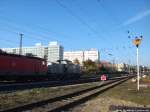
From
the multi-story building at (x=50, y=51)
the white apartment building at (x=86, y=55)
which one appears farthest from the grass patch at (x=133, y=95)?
the white apartment building at (x=86, y=55)

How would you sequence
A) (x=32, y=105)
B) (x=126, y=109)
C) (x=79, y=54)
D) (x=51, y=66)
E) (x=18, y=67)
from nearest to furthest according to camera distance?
(x=126, y=109), (x=32, y=105), (x=18, y=67), (x=51, y=66), (x=79, y=54)

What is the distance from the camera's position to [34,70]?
1751 inches

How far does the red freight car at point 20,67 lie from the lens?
3578cm

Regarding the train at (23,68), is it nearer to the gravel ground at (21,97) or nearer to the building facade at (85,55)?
the gravel ground at (21,97)

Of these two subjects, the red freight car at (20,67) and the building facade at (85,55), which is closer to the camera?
the red freight car at (20,67)

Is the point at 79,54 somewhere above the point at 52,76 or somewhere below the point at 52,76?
above

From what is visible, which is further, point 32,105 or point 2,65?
point 2,65

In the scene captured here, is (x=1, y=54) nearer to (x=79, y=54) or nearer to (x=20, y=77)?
(x=20, y=77)

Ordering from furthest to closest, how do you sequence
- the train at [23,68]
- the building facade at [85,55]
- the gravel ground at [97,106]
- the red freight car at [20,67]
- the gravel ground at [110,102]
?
1. the building facade at [85,55]
2. the train at [23,68]
3. the red freight car at [20,67]
4. the gravel ground at [110,102]
5. the gravel ground at [97,106]

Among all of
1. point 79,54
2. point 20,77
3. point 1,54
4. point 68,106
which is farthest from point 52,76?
point 79,54

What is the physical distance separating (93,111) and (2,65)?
25.2m

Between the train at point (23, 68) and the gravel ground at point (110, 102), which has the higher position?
the train at point (23, 68)

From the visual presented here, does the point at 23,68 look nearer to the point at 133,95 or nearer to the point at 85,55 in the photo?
the point at 133,95

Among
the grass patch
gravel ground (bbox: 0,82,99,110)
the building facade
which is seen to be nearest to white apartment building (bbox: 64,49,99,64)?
the building facade
